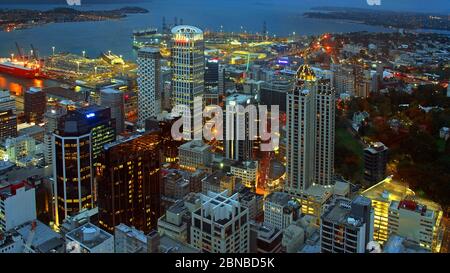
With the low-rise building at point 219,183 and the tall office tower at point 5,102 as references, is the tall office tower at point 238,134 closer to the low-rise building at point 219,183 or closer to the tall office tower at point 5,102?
the low-rise building at point 219,183

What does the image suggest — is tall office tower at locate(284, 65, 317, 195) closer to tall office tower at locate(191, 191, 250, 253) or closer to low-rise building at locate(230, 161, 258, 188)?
low-rise building at locate(230, 161, 258, 188)

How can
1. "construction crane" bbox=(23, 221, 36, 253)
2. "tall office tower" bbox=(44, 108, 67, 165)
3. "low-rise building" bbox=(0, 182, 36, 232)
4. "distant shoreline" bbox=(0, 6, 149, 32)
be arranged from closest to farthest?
"construction crane" bbox=(23, 221, 36, 253) → "low-rise building" bbox=(0, 182, 36, 232) → "tall office tower" bbox=(44, 108, 67, 165) → "distant shoreline" bbox=(0, 6, 149, 32)

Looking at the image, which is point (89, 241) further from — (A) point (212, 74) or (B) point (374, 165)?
(A) point (212, 74)

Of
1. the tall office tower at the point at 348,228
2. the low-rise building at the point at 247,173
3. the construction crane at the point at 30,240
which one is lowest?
the construction crane at the point at 30,240

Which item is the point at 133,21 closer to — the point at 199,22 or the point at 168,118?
the point at 199,22

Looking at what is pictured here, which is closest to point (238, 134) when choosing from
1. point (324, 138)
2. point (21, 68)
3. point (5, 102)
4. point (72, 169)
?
point (324, 138)

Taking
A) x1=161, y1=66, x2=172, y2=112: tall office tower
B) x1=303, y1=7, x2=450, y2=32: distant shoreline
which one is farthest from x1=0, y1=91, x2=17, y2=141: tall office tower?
x1=303, y1=7, x2=450, y2=32: distant shoreline
